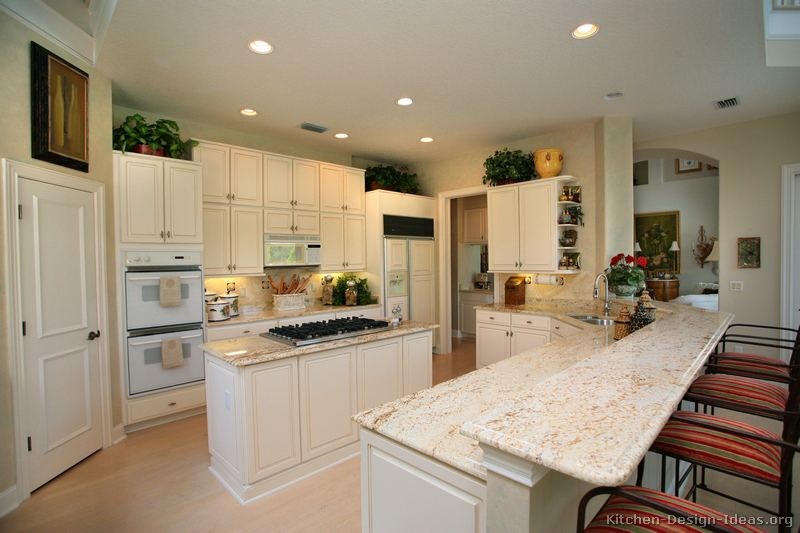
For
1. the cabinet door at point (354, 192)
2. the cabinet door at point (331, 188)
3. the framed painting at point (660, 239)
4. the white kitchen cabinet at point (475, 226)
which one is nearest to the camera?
the cabinet door at point (331, 188)

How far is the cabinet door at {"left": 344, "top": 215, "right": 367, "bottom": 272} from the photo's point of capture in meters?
5.21

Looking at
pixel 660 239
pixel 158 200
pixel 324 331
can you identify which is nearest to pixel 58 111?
pixel 158 200

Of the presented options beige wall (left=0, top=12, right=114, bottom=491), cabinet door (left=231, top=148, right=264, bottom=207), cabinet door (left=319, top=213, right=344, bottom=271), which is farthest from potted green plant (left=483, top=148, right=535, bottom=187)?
beige wall (left=0, top=12, right=114, bottom=491)

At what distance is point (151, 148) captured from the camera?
3545mm

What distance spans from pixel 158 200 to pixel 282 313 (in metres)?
1.64

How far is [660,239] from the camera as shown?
8492 mm

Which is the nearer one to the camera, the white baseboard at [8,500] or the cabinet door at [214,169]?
the white baseboard at [8,500]

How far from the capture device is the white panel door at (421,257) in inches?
221

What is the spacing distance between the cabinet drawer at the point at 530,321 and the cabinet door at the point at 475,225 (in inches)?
113

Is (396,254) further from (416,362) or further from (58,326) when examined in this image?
(58,326)

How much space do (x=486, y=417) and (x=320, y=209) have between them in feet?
13.9

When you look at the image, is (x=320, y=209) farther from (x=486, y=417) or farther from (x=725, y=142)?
(x=725, y=142)

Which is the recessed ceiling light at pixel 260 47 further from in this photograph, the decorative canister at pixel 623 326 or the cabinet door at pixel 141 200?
the decorative canister at pixel 623 326

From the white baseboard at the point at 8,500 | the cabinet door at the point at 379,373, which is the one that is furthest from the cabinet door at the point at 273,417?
the white baseboard at the point at 8,500
